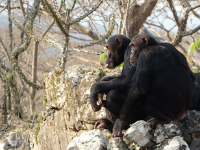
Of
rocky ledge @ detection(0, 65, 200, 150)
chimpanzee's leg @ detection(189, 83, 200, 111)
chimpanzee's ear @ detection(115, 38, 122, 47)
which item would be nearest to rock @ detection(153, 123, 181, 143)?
rocky ledge @ detection(0, 65, 200, 150)

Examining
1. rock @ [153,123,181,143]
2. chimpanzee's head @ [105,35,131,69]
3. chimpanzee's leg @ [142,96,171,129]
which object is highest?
chimpanzee's head @ [105,35,131,69]

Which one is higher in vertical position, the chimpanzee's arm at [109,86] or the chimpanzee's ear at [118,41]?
the chimpanzee's ear at [118,41]

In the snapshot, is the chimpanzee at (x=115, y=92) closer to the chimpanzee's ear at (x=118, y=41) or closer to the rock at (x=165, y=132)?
the chimpanzee's ear at (x=118, y=41)

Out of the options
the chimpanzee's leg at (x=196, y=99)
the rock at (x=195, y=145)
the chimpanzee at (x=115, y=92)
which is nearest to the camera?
the rock at (x=195, y=145)

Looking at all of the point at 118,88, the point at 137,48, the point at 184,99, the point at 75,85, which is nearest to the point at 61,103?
the point at 75,85

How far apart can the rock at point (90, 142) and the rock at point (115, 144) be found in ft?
0.25

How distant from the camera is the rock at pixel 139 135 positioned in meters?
2.88

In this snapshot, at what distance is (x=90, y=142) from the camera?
2934 mm

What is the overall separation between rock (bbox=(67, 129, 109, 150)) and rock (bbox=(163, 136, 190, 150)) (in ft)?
2.67

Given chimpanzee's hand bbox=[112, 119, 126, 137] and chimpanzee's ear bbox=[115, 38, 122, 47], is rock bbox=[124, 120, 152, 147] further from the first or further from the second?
chimpanzee's ear bbox=[115, 38, 122, 47]

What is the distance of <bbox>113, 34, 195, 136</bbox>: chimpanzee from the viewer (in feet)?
9.78

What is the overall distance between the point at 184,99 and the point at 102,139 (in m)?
1.29

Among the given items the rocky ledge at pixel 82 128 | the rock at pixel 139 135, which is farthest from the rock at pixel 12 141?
the rock at pixel 139 135

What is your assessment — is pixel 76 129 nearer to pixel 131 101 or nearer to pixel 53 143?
pixel 53 143
